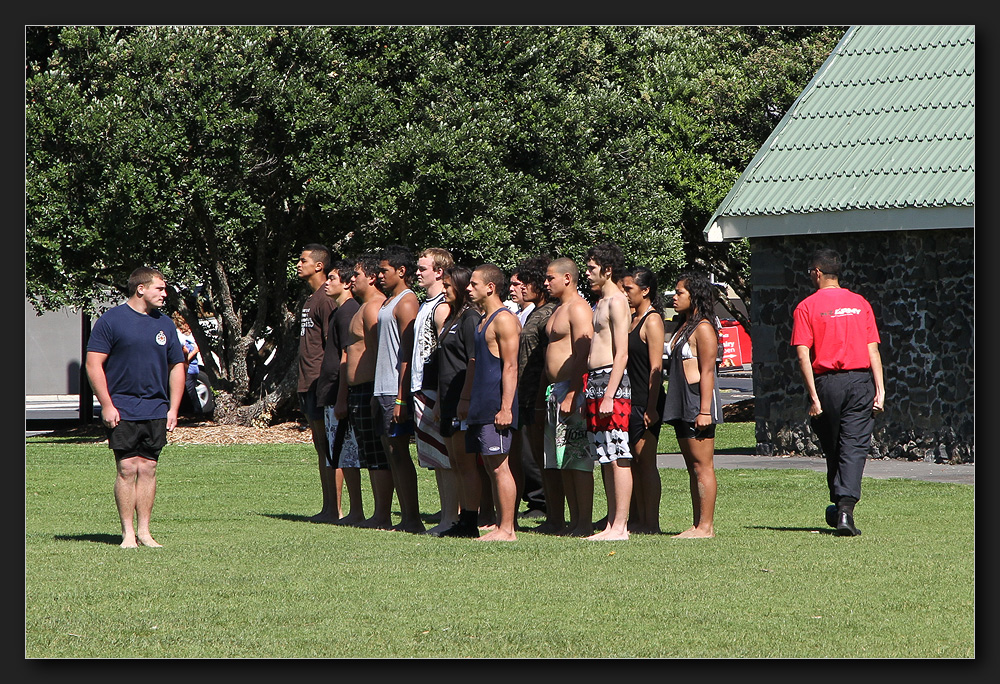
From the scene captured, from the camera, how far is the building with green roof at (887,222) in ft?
50.1

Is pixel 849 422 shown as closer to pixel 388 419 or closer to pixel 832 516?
pixel 832 516

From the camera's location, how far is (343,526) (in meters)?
10.5

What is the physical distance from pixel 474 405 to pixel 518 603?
8.00 ft

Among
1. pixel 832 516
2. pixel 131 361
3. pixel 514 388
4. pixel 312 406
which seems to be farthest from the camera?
pixel 312 406

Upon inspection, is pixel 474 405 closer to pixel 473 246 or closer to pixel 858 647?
pixel 858 647

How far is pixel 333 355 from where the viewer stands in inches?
418

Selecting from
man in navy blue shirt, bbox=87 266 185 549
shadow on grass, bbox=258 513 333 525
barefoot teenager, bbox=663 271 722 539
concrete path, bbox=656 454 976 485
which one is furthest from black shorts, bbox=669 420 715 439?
concrete path, bbox=656 454 976 485

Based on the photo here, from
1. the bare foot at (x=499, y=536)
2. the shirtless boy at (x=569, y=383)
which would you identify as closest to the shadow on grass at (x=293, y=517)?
the bare foot at (x=499, y=536)

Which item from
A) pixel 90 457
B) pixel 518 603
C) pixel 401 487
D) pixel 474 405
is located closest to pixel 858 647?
pixel 518 603

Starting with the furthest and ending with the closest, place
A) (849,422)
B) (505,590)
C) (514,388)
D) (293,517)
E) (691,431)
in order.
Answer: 1. (293,517)
2. (849,422)
3. (691,431)
4. (514,388)
5. (505,590)

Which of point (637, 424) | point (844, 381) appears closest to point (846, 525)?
point (844, 381)

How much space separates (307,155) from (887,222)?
8.91 m

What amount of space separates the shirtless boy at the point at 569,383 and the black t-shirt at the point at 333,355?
6.06 ft

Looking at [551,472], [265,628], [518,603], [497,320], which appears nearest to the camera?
[265,628]
